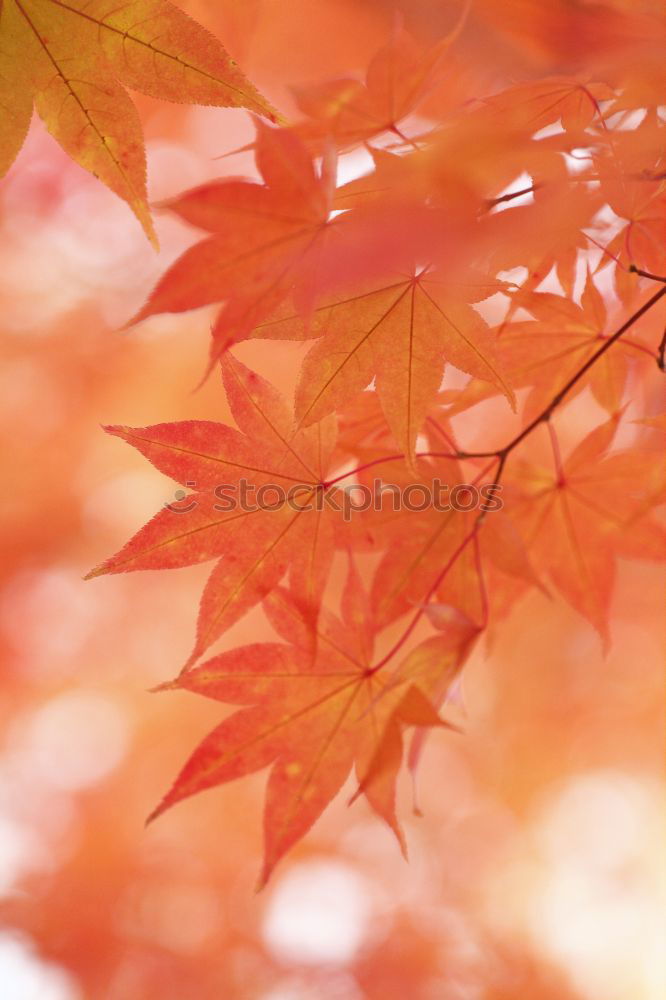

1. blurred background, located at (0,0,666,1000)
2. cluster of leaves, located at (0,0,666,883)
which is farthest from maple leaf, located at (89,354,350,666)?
blurred background, located at (0,0,666,1000)

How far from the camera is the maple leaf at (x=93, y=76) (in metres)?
0.53

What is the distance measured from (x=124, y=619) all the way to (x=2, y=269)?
977mm

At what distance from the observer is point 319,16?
1.49 metres

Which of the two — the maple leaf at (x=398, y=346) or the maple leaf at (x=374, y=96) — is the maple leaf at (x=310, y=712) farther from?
the maple leaf at (x=374, y=96)

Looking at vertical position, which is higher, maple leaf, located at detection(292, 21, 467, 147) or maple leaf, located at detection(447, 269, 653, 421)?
maple leaf, located at detection(292, 21, 467, 147)

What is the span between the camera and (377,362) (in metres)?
0.56

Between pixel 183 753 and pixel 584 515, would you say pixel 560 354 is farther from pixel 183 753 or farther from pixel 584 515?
pixel 183 753

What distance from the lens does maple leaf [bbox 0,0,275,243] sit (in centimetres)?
53

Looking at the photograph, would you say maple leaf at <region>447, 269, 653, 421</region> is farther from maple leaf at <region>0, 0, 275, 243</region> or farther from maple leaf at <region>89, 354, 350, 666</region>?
maple leaf at <region>0, 0, 275, 243</region>

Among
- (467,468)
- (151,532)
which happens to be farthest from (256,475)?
(467,468)

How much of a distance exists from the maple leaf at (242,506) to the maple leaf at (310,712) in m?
0.05

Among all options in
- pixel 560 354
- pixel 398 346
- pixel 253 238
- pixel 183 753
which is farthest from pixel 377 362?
pixel 183 753

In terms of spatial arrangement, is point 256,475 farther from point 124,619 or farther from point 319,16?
point 124,619

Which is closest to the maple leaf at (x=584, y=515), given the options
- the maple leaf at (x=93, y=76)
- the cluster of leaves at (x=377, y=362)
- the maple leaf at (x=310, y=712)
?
the cluster of leaves at (x=377, y=362)
